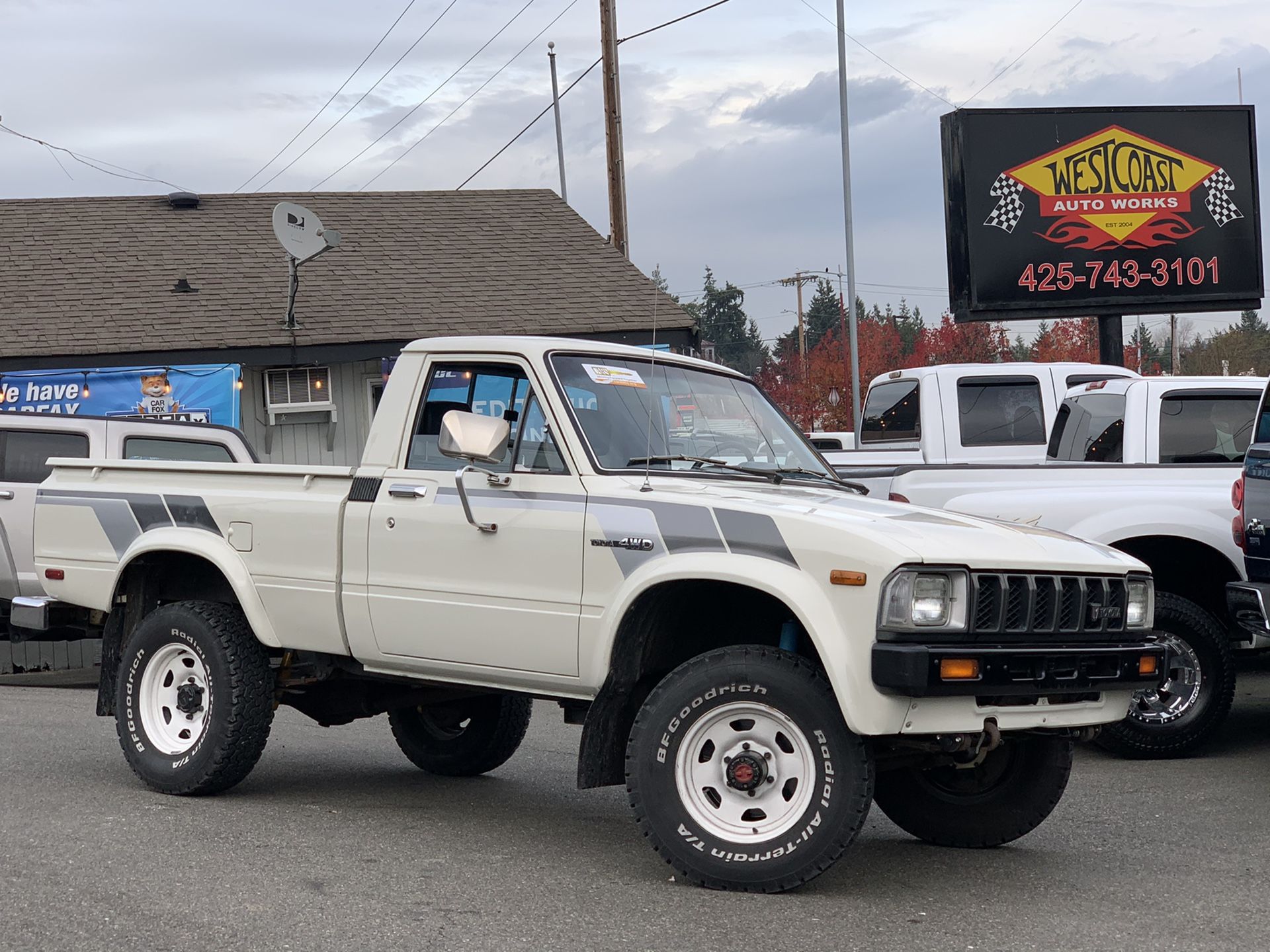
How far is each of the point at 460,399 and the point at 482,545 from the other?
0.77 m

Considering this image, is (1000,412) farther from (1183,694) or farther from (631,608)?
(631,608)

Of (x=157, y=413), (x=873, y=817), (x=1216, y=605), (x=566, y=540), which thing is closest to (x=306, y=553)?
(x=566, y=540)

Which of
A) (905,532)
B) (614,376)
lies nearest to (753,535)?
(905,532)

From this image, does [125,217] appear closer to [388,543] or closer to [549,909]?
[388,543]

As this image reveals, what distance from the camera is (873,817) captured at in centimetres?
695

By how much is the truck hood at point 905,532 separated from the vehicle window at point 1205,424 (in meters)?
4.28

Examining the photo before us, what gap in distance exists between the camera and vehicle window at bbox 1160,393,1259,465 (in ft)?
31.6

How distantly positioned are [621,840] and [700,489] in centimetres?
161

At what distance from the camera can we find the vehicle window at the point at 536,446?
5.88 m

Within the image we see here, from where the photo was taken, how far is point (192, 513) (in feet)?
22.8

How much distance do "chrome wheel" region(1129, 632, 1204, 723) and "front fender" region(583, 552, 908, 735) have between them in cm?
348

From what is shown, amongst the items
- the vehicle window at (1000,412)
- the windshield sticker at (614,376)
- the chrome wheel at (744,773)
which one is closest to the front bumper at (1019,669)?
the chrome wheel at (744,773)

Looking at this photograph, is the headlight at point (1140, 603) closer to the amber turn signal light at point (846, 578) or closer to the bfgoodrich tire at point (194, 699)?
the amber turn signal light at point (846, 578)

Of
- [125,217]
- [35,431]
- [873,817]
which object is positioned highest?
[125,217]
